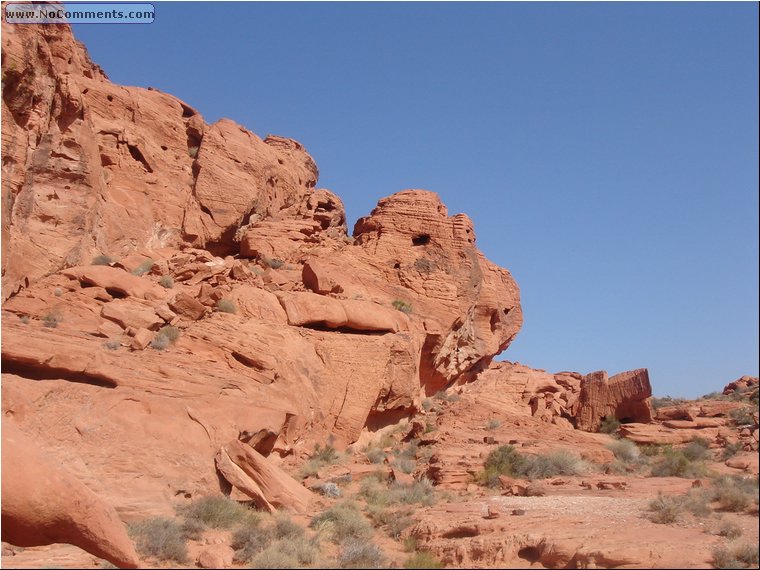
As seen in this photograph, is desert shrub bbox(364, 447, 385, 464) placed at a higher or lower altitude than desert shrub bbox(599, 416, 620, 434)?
lower

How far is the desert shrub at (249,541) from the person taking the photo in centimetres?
917

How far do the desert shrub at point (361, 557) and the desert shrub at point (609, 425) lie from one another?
20.4 m

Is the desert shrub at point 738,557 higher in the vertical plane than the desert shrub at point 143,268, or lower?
lower

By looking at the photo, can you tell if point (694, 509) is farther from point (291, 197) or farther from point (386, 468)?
point (291, 197)

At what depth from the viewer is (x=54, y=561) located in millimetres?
8648

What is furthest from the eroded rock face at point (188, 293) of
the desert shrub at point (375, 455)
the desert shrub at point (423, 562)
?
the desert shrub at point (423, 562)

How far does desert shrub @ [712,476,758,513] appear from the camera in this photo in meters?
4.70

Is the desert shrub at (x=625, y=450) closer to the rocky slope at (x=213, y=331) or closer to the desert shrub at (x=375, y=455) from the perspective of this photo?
the rocky slope at (x=213, y=331)

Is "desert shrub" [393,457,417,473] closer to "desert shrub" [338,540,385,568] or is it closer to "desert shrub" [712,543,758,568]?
"desert shrub" [338,540,385,568]

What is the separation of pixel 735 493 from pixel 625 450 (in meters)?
15.2

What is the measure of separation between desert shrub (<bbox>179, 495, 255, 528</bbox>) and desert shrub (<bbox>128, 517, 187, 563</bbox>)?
73 cm

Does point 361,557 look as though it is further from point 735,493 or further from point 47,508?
point 735,493

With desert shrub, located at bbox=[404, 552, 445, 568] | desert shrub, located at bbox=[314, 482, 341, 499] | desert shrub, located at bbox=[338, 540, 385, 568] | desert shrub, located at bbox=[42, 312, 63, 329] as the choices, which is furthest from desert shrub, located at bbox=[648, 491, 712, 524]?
desert shrub, located at bbox=[42, 312, 63, 329]

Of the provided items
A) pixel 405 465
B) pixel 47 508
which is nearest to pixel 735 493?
pixel 47 508
